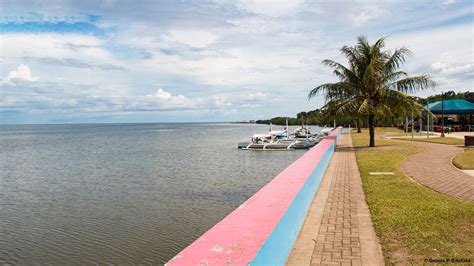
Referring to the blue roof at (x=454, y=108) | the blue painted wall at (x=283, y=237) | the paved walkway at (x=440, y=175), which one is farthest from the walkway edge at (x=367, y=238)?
the blue roof at (x=454, y=108)

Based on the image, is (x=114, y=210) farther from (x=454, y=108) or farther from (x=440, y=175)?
(x=454, y=108)

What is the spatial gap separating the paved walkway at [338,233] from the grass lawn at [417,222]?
179 millimetres

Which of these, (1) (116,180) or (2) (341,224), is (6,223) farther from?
(2) (341,224)

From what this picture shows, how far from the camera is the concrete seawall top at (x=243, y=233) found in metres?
3.24

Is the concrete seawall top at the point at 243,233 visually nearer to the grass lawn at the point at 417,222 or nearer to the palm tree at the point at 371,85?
the grass lawn at the point at 417,222

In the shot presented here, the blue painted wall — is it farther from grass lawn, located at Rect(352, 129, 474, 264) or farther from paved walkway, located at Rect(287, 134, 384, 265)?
grass lawn, located at Rect(352, 129, 474, 264)

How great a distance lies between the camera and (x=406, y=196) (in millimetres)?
8664

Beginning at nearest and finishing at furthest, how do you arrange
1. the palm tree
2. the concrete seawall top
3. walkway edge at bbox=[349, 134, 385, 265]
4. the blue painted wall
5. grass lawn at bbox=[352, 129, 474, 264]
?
the concrete seawall top
the blue painted wall
walkway edge at bbox=[349, 134, 385, 265]
grass lawn at bbox=[352, 129, 474, 264]
the palm tree

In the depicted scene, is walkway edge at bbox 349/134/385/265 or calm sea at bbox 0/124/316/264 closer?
walkway edge at bbox 349/134/385/265

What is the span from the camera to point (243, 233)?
397cm

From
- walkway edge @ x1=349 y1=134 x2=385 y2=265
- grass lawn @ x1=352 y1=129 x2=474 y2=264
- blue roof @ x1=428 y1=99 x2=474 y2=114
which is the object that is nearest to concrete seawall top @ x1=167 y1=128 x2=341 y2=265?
walkway edge @ x1=349 y1=134 x2=385 y2=265

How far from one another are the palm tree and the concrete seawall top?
55.9ft

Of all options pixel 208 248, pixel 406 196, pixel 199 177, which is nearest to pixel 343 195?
pixel 406 196

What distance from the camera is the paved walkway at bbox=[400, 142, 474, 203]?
9210 mm
